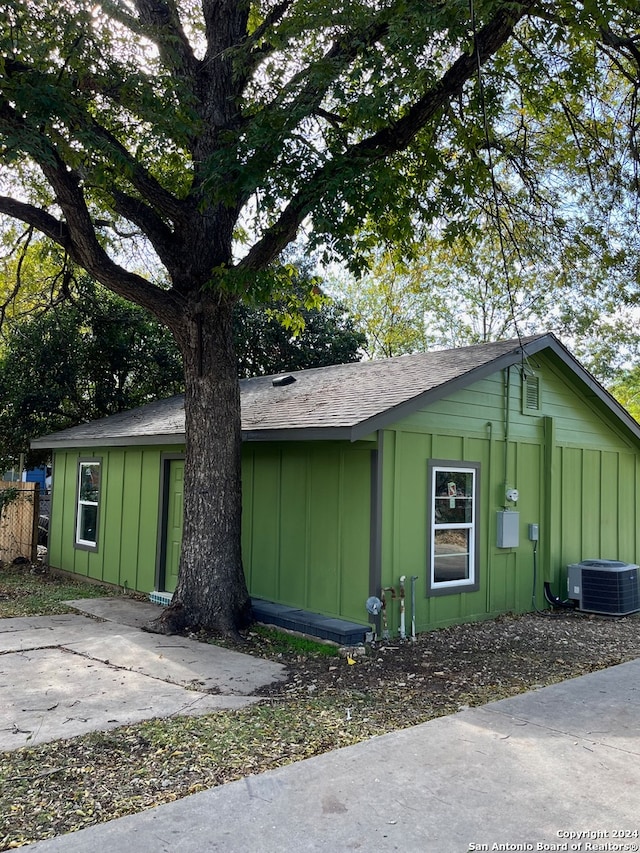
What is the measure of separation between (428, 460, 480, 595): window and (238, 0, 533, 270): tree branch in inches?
132

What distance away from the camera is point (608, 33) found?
23.5 feet

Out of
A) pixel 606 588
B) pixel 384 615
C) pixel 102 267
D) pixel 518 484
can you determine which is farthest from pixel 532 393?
pixel 102 267

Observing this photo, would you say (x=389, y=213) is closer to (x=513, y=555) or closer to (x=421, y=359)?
(x=421, y=359)

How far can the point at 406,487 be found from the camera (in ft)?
27.7

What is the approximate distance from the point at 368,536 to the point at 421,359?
3863 mm

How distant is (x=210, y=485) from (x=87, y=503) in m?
5.68

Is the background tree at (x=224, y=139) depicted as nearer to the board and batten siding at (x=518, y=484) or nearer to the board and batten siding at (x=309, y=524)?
the board and batten siding at (x=309, y=524)

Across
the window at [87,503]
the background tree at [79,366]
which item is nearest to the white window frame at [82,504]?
the window at [87,503]

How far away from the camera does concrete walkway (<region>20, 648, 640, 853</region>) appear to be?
336 centimetres

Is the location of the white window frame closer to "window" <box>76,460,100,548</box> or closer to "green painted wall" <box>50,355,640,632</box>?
"window" <box>76,460,100,548</box>

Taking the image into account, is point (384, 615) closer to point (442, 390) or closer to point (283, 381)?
point (442, 390)

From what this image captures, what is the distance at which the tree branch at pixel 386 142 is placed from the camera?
7160mm

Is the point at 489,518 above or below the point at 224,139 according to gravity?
below

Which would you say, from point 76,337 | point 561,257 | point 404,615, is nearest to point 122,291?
point 404,615
